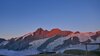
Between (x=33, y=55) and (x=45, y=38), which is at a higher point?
(x=45, y=38)

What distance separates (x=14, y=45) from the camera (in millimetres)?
24641

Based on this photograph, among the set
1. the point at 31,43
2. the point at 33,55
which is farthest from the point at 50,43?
the point at 33,55

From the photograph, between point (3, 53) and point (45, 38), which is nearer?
point (3, 53)

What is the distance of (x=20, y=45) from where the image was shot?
2386cm

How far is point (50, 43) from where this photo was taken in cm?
2809

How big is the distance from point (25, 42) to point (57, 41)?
17.4 ft

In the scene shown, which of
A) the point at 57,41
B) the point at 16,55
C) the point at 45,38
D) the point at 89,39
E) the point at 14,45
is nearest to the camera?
the point at 16,55

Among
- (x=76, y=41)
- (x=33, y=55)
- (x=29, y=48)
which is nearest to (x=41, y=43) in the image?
(x=29, y=48)

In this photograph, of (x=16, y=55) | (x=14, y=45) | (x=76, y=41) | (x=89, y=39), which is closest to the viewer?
(x=16, y=55)

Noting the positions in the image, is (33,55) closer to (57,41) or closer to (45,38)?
(45,38)

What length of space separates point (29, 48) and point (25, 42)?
2.31m

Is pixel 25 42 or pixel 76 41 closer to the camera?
pixel 76 41

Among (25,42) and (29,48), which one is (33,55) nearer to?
(29,48)

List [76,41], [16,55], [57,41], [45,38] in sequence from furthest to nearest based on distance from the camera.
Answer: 1. [57,41]
2. [45,38]
3. [76,41]
4. [16,55]
